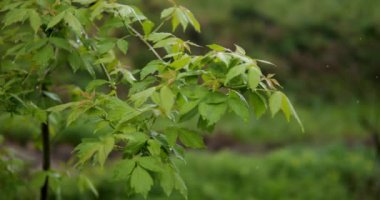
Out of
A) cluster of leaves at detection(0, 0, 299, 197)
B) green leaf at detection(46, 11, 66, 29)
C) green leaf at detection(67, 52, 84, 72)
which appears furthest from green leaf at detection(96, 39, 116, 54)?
green leaf at detection(46, 11, 66, 29)

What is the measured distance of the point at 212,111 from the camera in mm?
1628

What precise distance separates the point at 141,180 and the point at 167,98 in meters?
0.27

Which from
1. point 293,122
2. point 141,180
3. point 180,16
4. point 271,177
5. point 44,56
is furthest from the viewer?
point 293,122

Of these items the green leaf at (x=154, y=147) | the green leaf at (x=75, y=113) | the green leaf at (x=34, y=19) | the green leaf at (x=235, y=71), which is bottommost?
the green leaf at (x=154, y=147)

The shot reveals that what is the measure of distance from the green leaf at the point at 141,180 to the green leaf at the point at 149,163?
0.02m

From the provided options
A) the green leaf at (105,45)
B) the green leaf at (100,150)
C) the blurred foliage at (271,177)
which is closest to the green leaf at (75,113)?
the green leaf at (100,150)

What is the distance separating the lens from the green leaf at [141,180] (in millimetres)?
1657

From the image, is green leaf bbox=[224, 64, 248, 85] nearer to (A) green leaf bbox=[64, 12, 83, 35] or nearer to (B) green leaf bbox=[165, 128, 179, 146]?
(B) green leaf bbox=[165, 128, 179, 146]

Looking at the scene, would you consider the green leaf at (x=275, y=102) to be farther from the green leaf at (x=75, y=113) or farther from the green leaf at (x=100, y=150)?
the green leaf at (x=75, y=113)

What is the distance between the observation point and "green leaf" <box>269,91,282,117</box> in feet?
5.19

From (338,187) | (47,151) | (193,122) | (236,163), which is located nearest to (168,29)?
(193,122)

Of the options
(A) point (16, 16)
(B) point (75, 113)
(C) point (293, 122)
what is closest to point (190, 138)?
(B) point (75, 113)

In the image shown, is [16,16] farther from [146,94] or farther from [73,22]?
[146,94]

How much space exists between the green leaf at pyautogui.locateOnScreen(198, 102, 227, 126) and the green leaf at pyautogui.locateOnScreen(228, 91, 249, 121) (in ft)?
0.09
